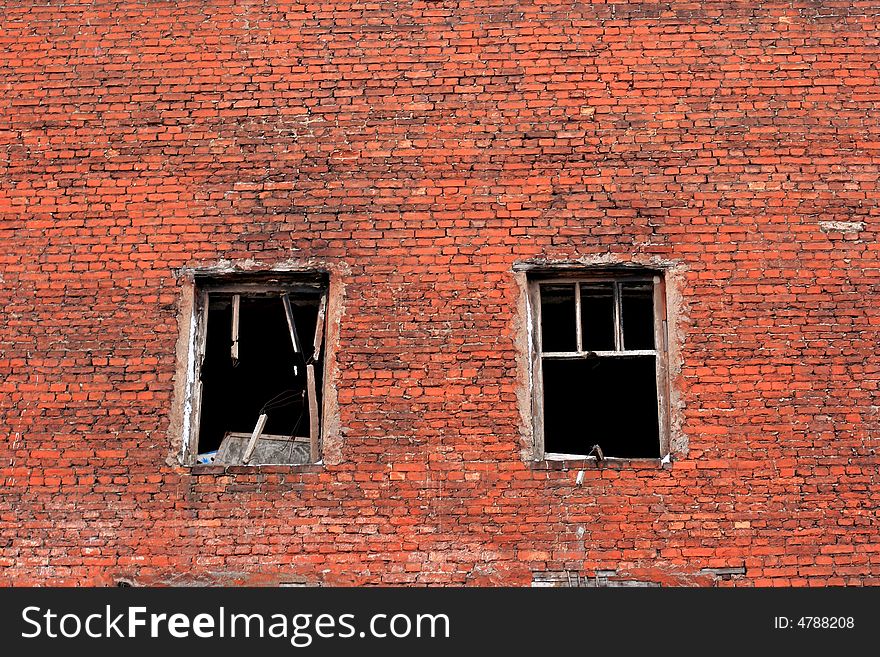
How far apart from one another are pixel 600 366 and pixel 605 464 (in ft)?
3.57

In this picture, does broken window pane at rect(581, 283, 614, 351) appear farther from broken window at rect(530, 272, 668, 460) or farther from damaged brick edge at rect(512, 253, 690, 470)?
damaged brick edge at rect(512, 253, 690, 470)

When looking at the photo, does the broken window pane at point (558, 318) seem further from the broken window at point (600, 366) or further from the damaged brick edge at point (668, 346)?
the damaged brick edge at point (668, 346)

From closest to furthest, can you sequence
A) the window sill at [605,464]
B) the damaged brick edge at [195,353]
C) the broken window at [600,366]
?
the window sill at [605,464], the damaged brick edge at [195,353], the broken window at [600,366]

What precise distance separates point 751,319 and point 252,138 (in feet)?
13.2

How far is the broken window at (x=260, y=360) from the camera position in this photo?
900 centimetres

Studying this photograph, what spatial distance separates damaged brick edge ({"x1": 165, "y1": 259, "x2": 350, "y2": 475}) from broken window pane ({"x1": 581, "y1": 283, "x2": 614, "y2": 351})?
1.88m

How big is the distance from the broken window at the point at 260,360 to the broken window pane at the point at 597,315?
80.1 inches

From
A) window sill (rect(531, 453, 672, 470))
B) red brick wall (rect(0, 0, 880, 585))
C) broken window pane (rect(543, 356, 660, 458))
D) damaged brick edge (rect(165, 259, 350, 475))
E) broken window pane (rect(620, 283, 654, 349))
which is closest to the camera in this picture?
red brick wall (rect(0, 0, 880, 585))

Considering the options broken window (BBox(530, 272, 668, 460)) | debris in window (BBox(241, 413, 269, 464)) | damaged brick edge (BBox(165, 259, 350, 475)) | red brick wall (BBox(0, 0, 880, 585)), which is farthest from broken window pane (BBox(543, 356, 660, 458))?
debris in window (BBox(241, 413, 269, 464))

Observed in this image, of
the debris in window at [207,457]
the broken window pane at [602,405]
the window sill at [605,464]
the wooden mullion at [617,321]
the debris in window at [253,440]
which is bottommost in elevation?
Answer: the window sill at [605,464]

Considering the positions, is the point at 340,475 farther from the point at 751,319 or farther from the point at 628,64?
the point at 628,64

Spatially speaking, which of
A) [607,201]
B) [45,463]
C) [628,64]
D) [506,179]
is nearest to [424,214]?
[506,179]

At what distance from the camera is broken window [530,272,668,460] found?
8.91m

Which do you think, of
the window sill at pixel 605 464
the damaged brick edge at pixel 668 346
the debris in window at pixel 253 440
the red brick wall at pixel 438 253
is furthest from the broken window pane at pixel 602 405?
the debris in window at pixel 253 440
